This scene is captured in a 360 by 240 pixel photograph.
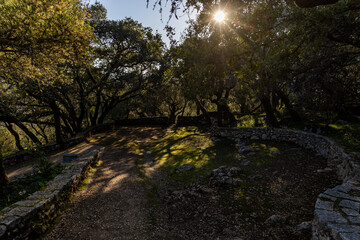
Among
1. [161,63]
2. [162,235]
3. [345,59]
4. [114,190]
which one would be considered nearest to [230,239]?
[162,235]

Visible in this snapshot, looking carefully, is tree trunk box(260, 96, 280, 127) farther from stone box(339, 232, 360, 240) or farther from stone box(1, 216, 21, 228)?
stone box(1, 216, 21, 228)

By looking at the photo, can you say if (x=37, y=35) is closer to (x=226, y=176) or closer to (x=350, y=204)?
(x=226, y=176)

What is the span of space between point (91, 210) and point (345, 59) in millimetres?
12712

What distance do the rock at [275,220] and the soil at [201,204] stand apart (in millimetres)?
32

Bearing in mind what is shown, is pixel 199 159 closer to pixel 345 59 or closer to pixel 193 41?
pixel 193 41

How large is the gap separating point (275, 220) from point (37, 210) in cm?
697

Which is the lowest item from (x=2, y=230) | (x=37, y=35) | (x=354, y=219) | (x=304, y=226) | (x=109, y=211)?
(x=304, y=226)

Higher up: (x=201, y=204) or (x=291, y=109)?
(x=291, y=109)

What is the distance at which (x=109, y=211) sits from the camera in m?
7.18

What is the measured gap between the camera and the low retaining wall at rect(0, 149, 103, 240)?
4941 mm

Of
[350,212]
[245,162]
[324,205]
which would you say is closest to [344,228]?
[350,212]

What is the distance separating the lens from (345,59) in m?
9.30

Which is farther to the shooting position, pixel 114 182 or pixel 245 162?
pixel 245 162

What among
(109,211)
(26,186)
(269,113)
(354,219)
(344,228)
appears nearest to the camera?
(344,228)
